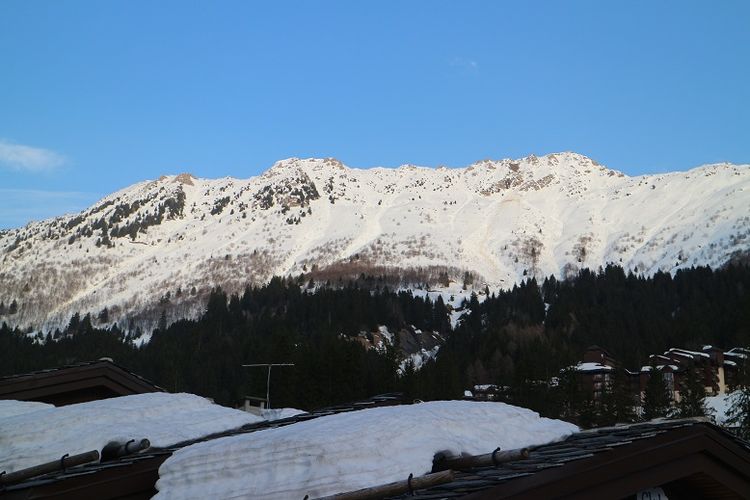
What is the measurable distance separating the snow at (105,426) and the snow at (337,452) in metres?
3.16

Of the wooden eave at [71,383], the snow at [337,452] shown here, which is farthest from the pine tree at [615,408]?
the snow at [337,452]

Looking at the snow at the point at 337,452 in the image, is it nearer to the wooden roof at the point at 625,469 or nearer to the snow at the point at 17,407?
the wooden roof at the point at 625,469

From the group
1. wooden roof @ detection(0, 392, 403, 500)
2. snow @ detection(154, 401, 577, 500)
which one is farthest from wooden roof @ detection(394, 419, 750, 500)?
wooden roof @ detection(0, 392, 403, 500)

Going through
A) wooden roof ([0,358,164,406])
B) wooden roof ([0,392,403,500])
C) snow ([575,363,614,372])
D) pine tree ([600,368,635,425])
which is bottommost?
pine tree ([600,368,635,425])

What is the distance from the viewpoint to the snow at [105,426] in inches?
475

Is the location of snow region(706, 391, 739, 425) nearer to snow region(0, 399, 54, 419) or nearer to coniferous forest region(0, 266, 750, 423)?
coniferous forest region(0, 266, 750, 423)

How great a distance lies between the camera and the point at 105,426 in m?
12.9

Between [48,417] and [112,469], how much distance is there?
415 cm

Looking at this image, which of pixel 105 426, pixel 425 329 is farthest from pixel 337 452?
pixel 425 329

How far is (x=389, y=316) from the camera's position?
128 metres

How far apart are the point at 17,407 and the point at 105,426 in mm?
5461

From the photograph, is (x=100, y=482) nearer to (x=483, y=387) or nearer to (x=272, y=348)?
(x=272, y=348)

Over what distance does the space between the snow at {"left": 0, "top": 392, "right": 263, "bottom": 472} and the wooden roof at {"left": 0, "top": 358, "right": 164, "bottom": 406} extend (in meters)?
4.43

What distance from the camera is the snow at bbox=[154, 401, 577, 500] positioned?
26.3 feet
